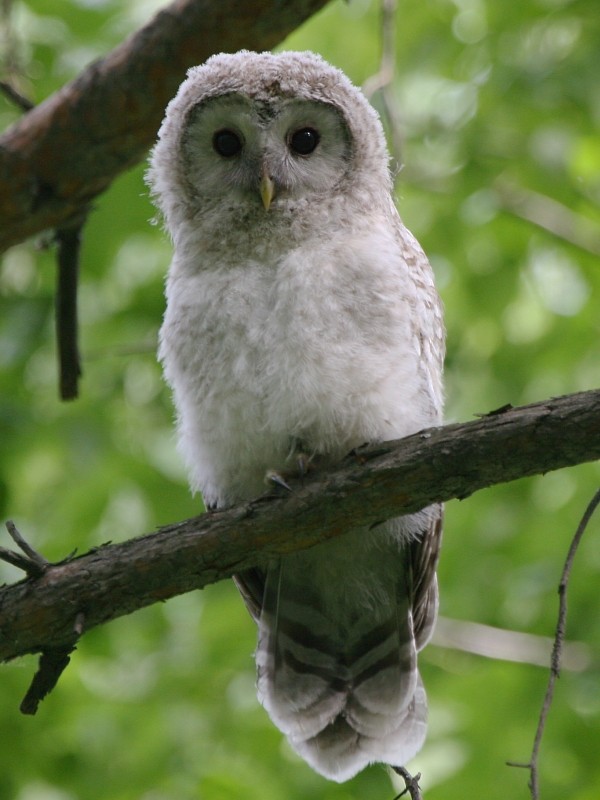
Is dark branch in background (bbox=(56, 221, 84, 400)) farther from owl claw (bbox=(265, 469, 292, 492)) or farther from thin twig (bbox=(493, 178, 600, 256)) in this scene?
thin twig (bbox=(493, 178, 600, 256))

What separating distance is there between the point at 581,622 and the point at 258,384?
7.47 ft

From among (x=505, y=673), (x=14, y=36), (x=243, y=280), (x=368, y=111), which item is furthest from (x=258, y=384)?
(x=14, y=36)

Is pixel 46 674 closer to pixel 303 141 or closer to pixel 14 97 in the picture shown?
pixel 303 141

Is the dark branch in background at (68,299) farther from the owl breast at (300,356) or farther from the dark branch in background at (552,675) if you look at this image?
the dark branch in background at (552,675)

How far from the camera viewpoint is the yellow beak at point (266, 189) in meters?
2.91

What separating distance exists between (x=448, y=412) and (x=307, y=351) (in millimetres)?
2368

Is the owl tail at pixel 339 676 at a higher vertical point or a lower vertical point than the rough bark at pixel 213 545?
lower

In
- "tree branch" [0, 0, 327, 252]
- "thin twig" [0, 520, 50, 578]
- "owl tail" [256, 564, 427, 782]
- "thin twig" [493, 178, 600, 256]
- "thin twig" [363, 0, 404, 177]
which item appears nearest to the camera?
"thin twig" [0, 520, 50, 578]

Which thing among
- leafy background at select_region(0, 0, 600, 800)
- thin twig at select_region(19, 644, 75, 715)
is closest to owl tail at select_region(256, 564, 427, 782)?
leafy background at select_region(0, 0, 600, 800)

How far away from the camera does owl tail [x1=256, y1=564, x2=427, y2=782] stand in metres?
3.13

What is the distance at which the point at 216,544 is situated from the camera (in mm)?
2453

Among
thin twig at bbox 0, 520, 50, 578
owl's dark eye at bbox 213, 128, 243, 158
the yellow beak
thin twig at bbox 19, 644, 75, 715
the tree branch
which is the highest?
the tree branch

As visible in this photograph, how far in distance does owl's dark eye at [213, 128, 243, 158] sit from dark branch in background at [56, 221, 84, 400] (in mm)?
638

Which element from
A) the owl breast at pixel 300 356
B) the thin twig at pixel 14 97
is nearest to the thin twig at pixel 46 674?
the owl breast at pixel 300 356
